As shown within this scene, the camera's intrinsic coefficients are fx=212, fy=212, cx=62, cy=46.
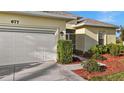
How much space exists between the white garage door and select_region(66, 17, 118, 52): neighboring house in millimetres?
5185

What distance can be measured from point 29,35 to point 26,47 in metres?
0.90

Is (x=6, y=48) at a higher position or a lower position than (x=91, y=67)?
higher

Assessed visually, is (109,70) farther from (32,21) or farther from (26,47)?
(32,21)

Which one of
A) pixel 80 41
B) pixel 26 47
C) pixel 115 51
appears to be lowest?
pixel 115 51

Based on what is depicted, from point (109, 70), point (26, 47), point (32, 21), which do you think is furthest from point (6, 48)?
point (109, 70)

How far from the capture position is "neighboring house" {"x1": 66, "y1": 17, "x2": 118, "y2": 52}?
20.3 m

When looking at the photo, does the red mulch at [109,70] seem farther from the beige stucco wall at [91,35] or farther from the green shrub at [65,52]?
the beige stucco wall at [91,35]

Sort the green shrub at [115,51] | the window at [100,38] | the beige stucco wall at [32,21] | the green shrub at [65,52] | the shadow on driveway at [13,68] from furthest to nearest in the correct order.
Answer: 1. the window at [100,38]
2. the green shrub at [115,51]
3. the green shrub at [65,52]
4. the beige stucco wall at [32,21]
5. the shadow on driveway at [13,68]

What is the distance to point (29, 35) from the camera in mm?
15008

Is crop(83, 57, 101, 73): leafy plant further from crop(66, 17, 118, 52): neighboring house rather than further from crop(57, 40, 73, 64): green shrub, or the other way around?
crop(66, 17, 118, 52): neighboring house

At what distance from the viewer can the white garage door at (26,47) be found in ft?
46.0

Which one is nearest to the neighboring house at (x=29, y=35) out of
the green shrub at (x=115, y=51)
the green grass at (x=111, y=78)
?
the green shrub at (x=115, y=51)
